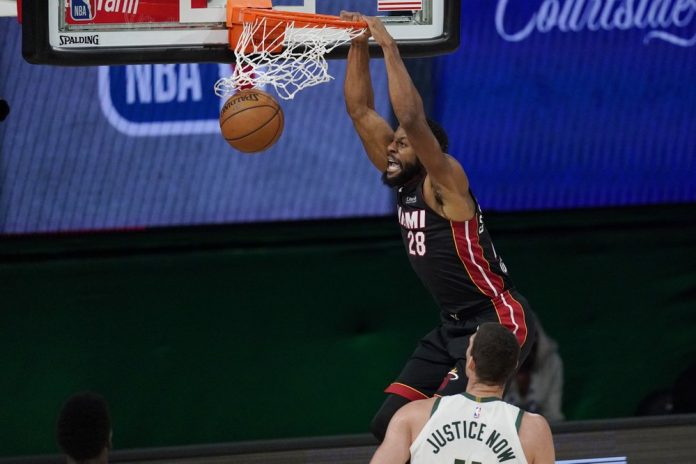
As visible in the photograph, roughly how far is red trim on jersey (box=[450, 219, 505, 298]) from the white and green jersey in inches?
43.8

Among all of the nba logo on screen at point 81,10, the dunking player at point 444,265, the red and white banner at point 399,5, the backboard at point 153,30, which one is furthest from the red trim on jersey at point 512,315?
the nba logo on screen at point 81,10

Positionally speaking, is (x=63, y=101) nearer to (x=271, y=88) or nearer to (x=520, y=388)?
(x=271, y=88)

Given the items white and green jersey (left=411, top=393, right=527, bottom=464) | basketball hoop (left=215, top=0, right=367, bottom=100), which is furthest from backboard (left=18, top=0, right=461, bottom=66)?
white and green jersey (left=411, top=393, right=527, bottom=464)

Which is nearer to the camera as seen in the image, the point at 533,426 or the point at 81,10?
the point at 533,426

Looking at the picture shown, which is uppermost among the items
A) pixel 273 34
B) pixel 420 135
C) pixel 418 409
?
pixel 273 34

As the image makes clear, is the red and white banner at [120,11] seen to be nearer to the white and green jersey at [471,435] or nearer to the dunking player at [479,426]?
the dunking player at [479,426]

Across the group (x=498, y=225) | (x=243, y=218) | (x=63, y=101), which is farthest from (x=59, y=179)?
(x=498, y=225)

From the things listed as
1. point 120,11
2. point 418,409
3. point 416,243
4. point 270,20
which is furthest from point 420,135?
point 120,11

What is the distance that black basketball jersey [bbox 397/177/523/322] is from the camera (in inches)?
260

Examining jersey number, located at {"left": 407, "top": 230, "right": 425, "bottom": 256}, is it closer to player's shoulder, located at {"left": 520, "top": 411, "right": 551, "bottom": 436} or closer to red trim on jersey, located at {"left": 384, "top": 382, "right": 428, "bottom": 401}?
red trim on jersey, located at {"left": 384, "top": 382, "right": 428, "bottom": 401}

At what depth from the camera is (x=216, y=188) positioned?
9.12 m

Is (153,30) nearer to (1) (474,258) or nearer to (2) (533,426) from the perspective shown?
(1) (474,258)

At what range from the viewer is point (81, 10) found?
6.75 m

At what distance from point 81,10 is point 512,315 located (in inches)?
93.7
